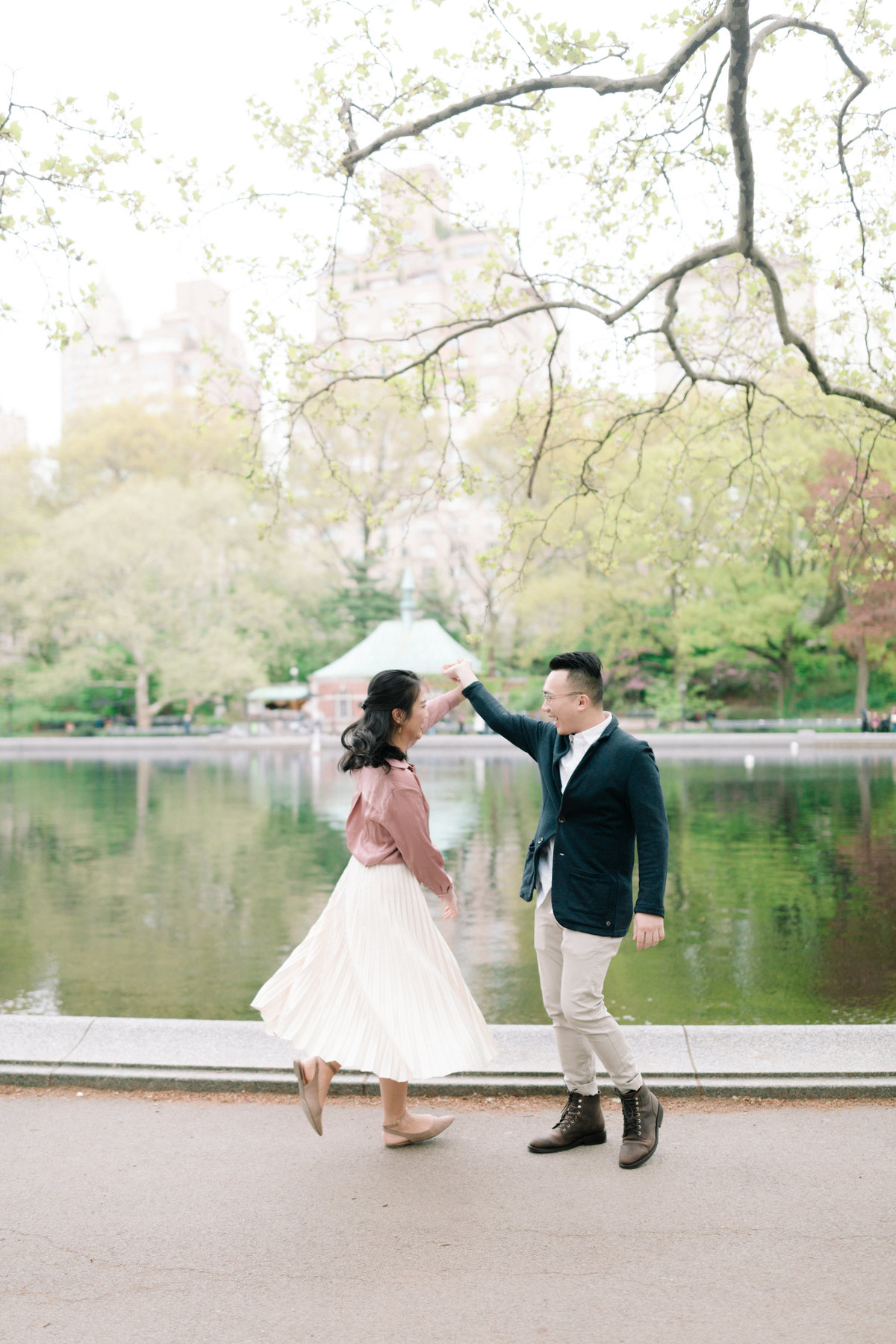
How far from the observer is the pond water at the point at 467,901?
7.68 metres

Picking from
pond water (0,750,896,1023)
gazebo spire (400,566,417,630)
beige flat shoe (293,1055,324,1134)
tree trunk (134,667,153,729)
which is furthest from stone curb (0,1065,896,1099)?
tree trunk (134,667,153,729)

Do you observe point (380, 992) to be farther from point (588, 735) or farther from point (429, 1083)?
point (588, 735)

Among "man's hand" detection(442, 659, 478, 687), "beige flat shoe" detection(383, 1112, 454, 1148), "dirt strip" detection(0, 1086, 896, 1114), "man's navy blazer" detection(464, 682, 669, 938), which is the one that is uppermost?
"man's hand" detection(442, 659, 478, 687)

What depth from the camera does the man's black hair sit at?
14.1 ft

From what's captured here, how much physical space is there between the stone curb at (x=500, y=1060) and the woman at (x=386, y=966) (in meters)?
0.68

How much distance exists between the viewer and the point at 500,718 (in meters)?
4.69

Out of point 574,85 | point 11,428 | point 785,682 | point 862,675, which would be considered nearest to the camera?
point 574,85

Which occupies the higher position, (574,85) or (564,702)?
(574,85)

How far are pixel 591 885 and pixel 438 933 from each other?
2.06ft

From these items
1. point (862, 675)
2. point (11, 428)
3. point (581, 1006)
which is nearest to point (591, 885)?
point (581, 1006)

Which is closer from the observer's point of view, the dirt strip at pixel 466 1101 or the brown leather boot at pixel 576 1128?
the brown leather boot at pixel 576 1128

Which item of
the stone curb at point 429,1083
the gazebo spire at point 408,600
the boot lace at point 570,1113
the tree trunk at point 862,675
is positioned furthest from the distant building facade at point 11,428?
the boot lace at point 570,1113

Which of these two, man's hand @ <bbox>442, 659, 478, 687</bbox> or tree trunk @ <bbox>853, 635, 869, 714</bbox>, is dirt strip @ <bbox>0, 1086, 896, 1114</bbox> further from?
tree trunk @ <bbox>853, 635, 869, 714</bbox>

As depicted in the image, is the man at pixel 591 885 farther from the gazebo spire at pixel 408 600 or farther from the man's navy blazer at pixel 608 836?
the gazebo spire at pixel 408 600
